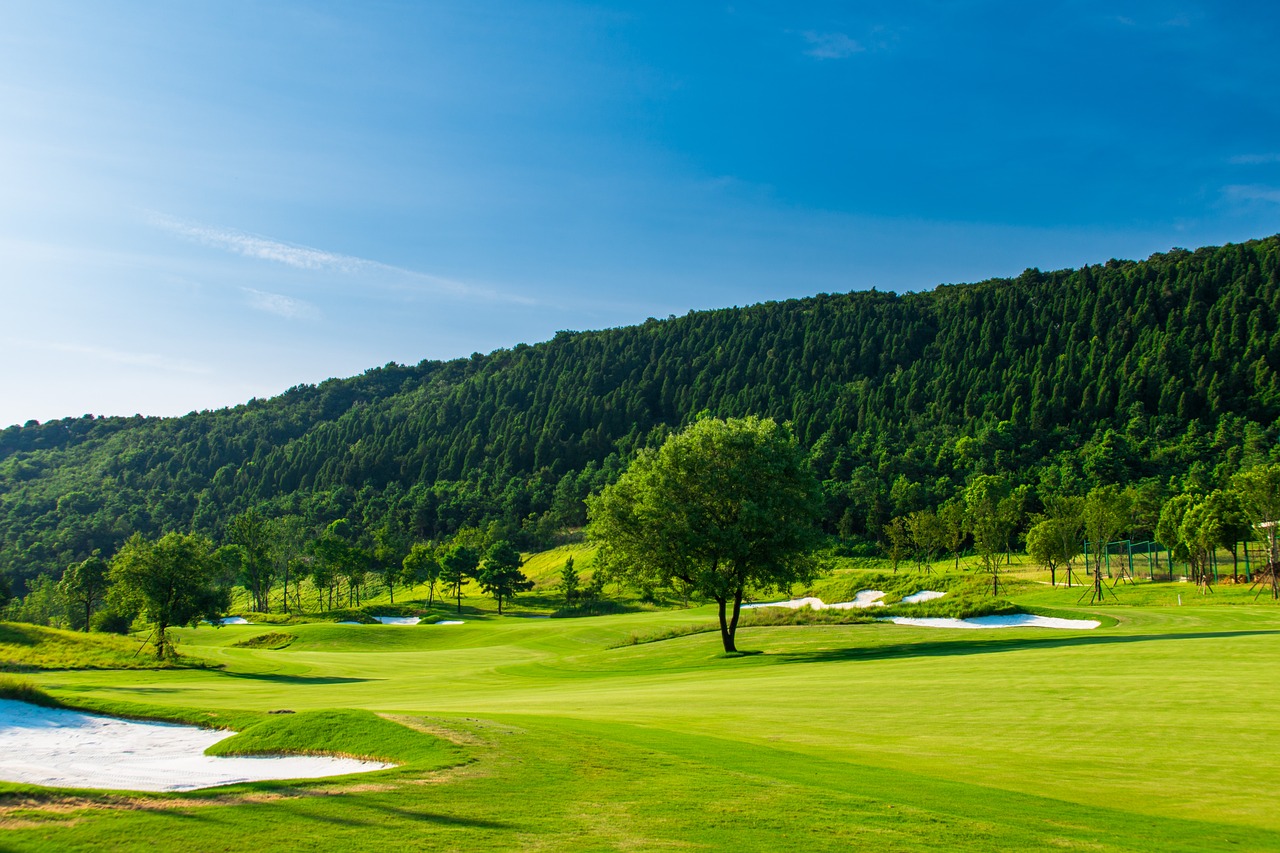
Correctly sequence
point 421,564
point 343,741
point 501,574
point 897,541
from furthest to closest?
point 421,564
point 501,574
point 897,541
point 343,741

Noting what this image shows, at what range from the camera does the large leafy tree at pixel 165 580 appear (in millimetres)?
47531

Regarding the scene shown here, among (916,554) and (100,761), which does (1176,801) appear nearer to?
(100,761)

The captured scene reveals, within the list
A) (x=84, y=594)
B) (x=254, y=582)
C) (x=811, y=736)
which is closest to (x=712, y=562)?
(x=811, y=736)

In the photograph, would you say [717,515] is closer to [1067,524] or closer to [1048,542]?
[1067,524]

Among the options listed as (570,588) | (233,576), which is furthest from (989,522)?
(233,576)

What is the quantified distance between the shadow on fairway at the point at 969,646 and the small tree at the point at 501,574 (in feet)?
236

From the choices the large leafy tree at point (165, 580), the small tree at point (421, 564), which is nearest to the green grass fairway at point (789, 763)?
the large leafy tree at point (165, 580)

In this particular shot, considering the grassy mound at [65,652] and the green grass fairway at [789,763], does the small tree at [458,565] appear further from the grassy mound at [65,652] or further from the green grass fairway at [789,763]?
the green grass fairway at [789,763]

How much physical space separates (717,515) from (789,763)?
1081 inches

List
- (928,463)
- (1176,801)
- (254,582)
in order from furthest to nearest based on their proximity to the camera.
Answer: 1. (928,463)
2. (254,582)
3. (1176,801)

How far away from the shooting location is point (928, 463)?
6585 inches

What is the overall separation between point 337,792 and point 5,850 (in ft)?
10.5

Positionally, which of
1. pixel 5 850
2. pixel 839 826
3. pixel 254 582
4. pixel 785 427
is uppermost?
pixel 785 427

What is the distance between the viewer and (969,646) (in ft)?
110
